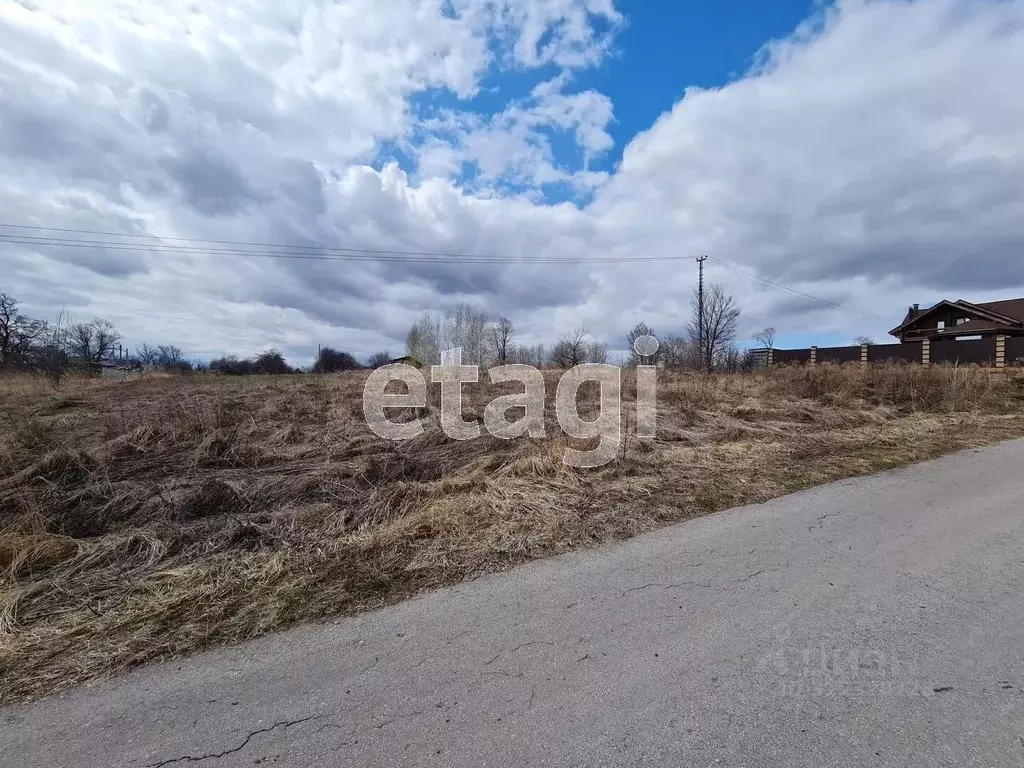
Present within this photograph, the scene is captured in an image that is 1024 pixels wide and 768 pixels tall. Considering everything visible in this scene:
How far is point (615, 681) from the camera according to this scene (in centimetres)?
207

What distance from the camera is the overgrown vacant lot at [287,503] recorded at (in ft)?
8.81

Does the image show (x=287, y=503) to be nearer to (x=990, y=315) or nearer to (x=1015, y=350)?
(x=1015, y=350)

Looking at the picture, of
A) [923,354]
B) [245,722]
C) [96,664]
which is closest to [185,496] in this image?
[96,664]

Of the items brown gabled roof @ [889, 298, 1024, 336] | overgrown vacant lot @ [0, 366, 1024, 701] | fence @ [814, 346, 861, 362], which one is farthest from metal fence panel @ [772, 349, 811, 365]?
overgrown vacant lot @ [0, 366, 1024, 701]

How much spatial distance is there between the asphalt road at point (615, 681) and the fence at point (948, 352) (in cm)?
2088

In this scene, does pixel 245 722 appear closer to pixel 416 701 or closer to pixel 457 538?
pixel 416 701

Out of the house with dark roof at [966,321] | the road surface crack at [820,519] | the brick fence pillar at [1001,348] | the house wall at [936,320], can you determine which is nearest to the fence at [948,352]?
the brick fence pillar at [1001,348]

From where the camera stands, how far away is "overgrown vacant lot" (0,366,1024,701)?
106 inches

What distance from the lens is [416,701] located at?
197 cm

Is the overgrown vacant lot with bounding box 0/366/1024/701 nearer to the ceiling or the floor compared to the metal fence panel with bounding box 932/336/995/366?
nearer to the floor

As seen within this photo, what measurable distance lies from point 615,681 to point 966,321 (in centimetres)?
4834

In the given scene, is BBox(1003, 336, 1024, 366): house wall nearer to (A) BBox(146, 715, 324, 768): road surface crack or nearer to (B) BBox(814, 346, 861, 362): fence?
(B) BBox(814, 346, 861, 362): fence

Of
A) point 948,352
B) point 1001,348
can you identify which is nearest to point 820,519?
point 1001,348

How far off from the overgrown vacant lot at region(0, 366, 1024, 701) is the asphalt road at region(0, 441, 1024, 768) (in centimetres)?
39
